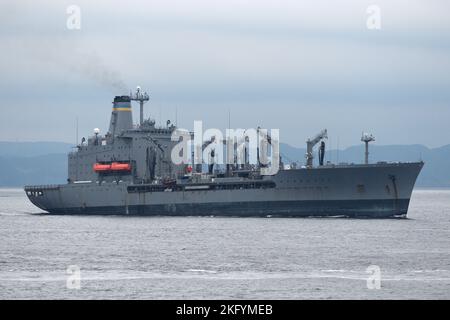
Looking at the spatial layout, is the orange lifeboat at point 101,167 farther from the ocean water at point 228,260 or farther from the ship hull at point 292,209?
the ocean water at point 228,260

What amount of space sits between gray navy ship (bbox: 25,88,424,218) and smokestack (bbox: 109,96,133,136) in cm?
9

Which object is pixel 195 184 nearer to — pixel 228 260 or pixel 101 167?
pixel 101 167

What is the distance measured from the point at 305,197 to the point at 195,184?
33.0 feet

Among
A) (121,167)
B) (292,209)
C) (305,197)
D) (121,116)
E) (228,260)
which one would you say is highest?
(121,116)

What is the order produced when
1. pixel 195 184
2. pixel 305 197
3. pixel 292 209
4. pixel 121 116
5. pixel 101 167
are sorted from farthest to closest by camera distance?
pixel 121 116 < pixel 101 167 < pixel 195 184 < pixel 292 209 < pixel 305 197

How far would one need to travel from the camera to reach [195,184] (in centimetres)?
7569

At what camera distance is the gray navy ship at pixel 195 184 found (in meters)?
68.0

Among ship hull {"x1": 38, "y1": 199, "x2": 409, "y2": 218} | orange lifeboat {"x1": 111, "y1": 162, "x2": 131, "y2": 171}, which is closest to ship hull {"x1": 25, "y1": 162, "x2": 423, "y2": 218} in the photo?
ship hull {"x1": 38, "y1": 199, "x2": 409, "y2": 218}

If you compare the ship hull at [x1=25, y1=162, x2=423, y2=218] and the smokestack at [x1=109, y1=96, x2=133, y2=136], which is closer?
the ship hull at [x1=25, y1=162, x2=423, y2=218]

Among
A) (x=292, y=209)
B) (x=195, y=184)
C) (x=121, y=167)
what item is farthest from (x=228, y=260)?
(x=121, y=167)

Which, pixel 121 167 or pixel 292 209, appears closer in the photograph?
pixel 292 209

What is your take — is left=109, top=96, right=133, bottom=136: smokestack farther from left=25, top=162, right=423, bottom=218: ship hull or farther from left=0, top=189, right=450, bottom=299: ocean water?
left=0, top=189, right=450, bottom=299: ocean water

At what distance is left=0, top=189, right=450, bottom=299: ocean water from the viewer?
34344 mm
